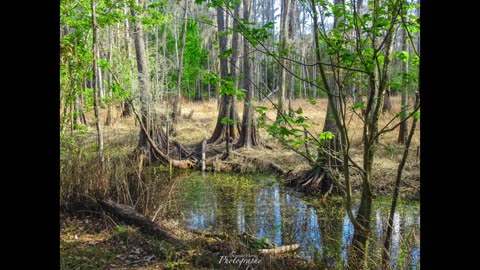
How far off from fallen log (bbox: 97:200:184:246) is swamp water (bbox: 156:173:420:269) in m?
0.89

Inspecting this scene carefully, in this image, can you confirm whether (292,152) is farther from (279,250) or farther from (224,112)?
(279,250)

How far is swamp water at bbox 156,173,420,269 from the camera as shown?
17.6ft

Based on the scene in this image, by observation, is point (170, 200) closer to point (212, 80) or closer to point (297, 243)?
point (297, 243)

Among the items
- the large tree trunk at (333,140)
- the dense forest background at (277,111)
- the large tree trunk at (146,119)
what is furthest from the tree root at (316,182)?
the large tree trunk at (146,119)

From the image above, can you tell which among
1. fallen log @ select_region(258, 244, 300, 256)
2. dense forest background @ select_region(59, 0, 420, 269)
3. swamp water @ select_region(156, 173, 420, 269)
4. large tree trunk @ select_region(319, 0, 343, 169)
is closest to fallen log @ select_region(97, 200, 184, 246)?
dense forest background @ select_region(59, 0, 420, 269)

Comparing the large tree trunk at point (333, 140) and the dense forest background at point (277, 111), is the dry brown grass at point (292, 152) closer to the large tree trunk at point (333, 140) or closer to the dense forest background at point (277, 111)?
the dense forest background at point (277, 111)

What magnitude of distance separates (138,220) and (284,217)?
2.79 metres

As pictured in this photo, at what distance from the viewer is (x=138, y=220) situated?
5953 millimetres

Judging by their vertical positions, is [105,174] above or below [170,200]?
above

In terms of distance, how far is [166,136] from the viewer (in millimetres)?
13180

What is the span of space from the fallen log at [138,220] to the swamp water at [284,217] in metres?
0.89

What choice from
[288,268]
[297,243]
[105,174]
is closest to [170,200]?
[105,174]
